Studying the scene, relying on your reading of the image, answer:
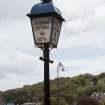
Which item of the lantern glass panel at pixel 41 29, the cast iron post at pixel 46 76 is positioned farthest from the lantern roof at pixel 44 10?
the cast iron post at pixel 46 76

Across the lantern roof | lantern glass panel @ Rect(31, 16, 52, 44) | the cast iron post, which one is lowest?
the cast iron post

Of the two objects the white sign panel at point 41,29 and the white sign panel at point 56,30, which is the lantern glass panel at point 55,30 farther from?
the white sign panel at point 41,29

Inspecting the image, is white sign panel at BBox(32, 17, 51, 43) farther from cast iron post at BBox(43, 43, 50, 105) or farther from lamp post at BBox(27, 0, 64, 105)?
cast iron post at BBox(43, 43, 50, 105)

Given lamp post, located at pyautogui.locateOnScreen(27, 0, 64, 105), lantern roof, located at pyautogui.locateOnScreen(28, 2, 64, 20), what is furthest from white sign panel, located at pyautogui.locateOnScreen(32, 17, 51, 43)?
lantern roof, located at pyautogui.locateOnScreen(28, 2, 64, 20)

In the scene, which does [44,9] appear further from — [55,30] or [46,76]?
[46,76]

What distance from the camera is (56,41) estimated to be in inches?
489

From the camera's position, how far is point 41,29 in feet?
40.2

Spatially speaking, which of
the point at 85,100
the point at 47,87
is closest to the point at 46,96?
the point at 47,87

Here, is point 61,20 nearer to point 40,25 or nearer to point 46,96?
point 40,25

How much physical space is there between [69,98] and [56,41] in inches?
7284

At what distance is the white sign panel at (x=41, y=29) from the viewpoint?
1222 cm

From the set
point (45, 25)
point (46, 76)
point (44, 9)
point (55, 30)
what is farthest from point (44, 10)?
point (46, 76)

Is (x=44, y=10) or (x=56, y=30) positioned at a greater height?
(x=44, y=10)

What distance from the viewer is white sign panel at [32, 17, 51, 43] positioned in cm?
1222
